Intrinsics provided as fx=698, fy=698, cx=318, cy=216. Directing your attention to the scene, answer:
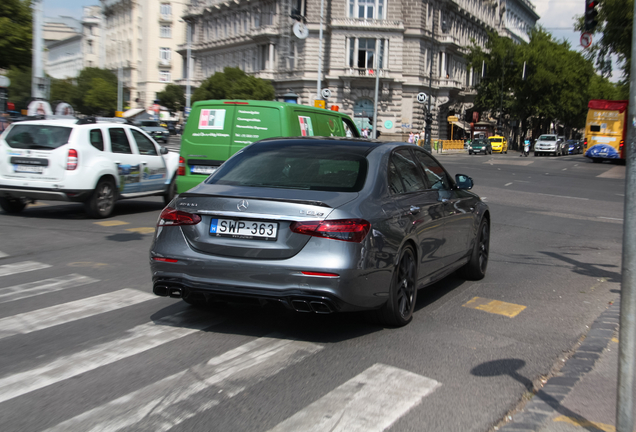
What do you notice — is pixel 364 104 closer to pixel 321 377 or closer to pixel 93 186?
pixel 93 186

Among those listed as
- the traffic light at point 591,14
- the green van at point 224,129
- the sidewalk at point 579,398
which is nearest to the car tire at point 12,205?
the green van at point 224,129

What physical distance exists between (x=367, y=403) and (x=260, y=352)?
44.0 inches

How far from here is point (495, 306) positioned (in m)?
6.43

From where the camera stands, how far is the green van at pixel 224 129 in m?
11.1

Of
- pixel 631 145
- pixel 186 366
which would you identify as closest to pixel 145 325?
pixel 186 366

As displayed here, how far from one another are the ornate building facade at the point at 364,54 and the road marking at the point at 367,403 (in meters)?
58.1

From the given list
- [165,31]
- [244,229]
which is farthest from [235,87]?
[244,229]

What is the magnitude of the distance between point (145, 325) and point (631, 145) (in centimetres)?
374

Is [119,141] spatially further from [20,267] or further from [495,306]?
[495,306]

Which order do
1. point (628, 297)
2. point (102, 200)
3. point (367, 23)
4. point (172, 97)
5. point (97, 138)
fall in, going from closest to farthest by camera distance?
point (628, 297) < point (102, 200) < point (97, 138) < point (367, 23) < point (172, 97)

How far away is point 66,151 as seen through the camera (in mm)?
11578

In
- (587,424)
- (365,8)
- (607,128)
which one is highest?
(365,8)

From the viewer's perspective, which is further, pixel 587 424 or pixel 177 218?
pixel 177 218

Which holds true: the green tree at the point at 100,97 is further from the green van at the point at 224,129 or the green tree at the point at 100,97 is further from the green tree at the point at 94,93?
the green van at the point at 224,129
